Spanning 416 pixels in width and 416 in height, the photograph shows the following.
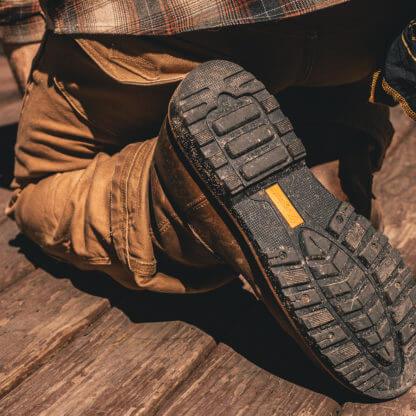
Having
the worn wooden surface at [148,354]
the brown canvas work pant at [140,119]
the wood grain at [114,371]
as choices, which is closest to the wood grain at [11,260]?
the worn wooden surface at [148,354]

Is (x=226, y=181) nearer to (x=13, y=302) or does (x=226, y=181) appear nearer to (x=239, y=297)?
(x=239, y=297)

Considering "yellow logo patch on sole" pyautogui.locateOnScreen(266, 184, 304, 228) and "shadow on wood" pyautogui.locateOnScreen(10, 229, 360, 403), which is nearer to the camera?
"yellow logo patch on sole" pyautogui.locateOnScreen(266, 184, 304, 228)

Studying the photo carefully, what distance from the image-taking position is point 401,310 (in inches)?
34.1

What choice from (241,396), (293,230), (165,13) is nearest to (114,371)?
(241,396)

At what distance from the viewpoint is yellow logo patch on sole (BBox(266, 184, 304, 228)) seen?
2.72 ft

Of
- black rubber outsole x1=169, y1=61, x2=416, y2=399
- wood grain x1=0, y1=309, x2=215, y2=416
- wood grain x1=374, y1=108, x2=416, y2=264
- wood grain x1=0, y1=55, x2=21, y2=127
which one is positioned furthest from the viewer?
wood grain x1=0, y1=55, x2=21, y2=127

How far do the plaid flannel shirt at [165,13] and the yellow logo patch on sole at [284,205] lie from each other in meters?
0.23

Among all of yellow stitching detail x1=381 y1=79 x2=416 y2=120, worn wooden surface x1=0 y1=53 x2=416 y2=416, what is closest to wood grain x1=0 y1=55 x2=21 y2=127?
worn wooden surface x1=0 y1=53 x2=416 y2=416

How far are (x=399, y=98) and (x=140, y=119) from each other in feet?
1.33

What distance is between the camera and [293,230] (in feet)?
2.71

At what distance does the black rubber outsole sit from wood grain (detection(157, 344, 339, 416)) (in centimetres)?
8

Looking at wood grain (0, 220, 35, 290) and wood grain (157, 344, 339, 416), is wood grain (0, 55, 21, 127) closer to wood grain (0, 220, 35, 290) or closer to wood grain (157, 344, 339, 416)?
wood grain (0, 220, 35, 290)

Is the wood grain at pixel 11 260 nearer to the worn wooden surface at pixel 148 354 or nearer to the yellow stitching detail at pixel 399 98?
the worn wooden surface at pixel 148 354

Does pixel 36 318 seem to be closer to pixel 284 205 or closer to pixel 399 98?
pixel 284 205
